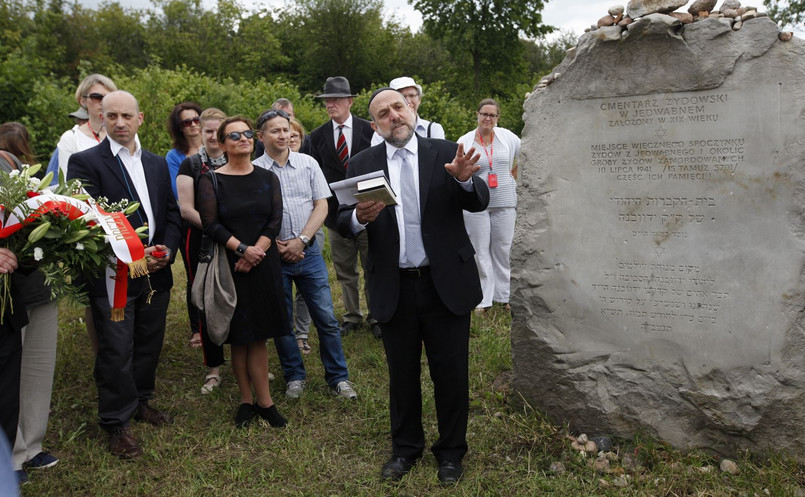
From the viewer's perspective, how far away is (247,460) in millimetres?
3998

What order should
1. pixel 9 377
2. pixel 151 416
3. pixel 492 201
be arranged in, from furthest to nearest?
1. pixel 492 201
2. pixel 151 416
3. pixel 9 377

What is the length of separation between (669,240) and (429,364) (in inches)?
63.0

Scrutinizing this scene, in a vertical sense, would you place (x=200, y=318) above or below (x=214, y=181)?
below

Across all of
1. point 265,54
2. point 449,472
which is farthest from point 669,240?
point 265,54

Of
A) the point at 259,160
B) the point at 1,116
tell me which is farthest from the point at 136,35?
the point at 259,160

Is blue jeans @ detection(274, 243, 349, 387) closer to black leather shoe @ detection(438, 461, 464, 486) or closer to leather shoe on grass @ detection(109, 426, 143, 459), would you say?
leather shoe on grass @ detection(109, 426, 143, 459)

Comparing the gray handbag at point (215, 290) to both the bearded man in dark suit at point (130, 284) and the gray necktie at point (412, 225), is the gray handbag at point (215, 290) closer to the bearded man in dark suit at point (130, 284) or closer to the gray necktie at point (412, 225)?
the bearded man in dark suit at point (130, 284)

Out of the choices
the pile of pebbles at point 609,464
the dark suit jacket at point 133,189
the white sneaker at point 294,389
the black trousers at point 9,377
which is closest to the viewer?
the black trousers at point 9,377

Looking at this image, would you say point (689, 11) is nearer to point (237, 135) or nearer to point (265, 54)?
point (237, 135)

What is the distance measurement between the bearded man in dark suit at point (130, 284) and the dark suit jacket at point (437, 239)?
1487mm

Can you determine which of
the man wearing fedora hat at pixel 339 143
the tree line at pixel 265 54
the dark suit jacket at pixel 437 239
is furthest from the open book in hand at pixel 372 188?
the tree line at pixel 265 54

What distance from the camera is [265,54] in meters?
39.1

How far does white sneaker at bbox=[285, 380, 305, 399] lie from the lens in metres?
4.86

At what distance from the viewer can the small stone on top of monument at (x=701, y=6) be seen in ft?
12.4
